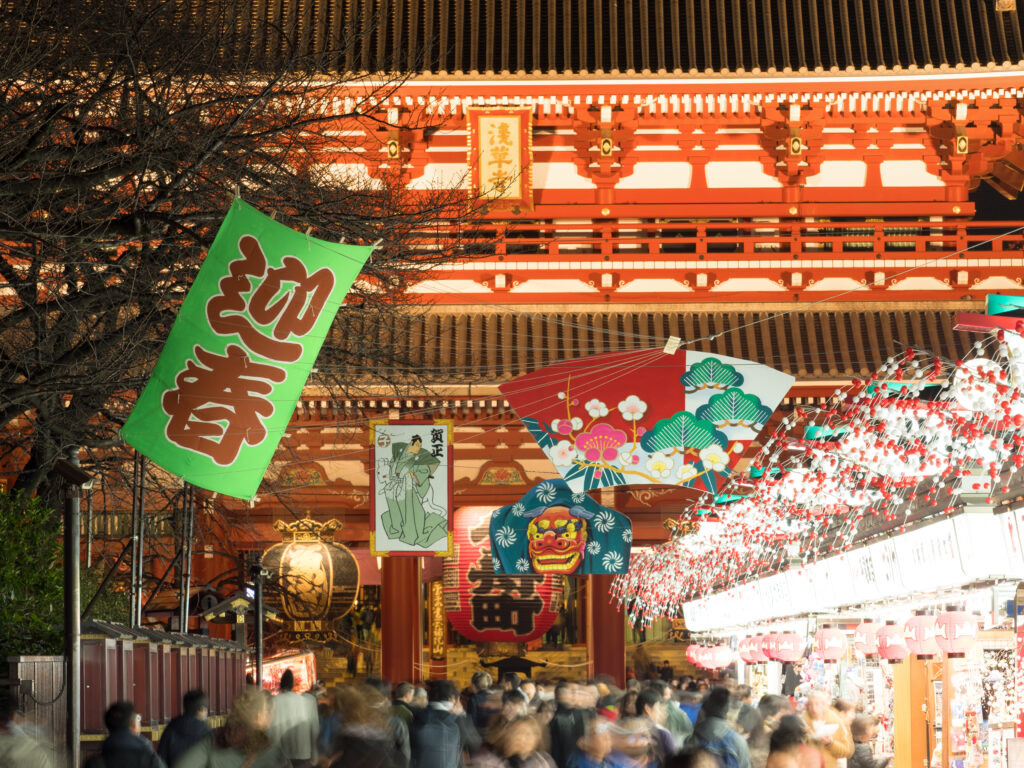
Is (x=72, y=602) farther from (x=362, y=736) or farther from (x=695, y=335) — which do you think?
(x=695, y=335)

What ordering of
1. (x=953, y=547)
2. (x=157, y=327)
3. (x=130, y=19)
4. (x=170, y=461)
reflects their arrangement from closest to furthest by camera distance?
(x=170, y=461), (x=953, y=547), (x=130, y=19), (x=157, y=327)

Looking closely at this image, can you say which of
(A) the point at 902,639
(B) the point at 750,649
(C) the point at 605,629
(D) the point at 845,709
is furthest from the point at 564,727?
(C) the point at 605,629

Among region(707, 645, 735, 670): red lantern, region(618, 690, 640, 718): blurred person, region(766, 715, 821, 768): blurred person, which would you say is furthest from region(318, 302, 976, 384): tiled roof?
region(766, 715, 821, 768): blurred person

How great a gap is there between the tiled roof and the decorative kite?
4.70ft

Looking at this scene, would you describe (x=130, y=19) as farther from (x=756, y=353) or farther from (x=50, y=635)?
(x=756, y=353)

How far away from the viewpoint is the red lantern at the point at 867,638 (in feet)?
42.6

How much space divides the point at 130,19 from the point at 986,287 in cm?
1202

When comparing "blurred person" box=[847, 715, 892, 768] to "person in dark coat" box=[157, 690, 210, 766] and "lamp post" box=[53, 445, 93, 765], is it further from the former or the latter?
"lamp post" box=[53, 445, 93, 765]

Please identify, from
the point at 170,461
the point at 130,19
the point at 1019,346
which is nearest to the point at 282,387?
the point at 170,461

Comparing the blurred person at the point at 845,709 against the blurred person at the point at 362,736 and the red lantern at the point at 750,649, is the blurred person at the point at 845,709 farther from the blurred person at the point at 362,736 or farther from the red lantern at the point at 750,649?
the red lantern at the point at 750,649

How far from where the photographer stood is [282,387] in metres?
7.98

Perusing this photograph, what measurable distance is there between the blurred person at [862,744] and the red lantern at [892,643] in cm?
355

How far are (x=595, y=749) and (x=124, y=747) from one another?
2450 mm

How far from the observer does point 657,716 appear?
357 inches
